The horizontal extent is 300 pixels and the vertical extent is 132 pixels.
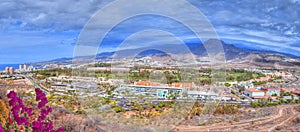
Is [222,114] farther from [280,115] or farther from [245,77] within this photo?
[245,77]

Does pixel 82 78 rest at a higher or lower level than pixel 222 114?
higher

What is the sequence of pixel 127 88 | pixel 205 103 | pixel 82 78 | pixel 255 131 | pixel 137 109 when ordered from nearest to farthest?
pixel 255 131, pixel 82 78, pixel 137 109, pixel 205 103, pixel 127 88

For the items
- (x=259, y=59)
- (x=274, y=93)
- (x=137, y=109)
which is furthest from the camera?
(x=259, y=59)

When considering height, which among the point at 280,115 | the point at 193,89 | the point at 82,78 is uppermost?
the point at 82,78

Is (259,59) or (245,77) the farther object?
(259,59)

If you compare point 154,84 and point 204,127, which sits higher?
point 154,84

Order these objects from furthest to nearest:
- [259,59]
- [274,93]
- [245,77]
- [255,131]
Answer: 1. [259,59]
2. [245,77]
3. [274,93]
4. [255,131]

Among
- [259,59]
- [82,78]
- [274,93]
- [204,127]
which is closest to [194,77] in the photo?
[204,127]

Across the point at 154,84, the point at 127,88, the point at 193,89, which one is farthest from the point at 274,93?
the point at 127,88

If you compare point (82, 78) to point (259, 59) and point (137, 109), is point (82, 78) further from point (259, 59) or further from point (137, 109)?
point (259, 59)
